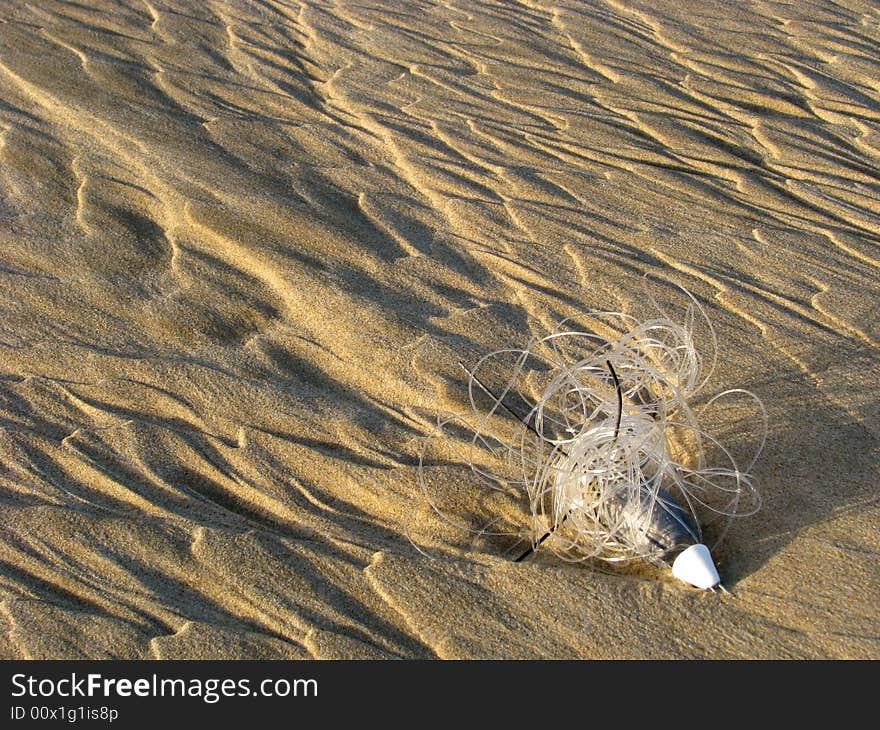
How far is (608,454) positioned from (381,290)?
43.6 inches

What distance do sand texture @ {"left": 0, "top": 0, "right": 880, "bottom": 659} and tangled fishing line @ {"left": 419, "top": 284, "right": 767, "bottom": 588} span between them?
7 cm

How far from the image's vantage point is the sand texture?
2012 mm

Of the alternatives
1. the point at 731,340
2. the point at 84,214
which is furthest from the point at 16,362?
the point at 731,340

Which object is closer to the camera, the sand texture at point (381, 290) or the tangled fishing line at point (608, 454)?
the sand texture at point (381, 290)

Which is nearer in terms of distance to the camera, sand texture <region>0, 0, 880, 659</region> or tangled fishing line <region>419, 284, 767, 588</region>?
sand texture <region>0, 0, 880, 659</region>

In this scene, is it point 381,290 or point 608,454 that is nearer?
point 608,454

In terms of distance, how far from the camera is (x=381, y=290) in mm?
3021

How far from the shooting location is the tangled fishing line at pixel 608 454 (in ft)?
7.02

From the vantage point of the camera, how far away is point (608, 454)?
217 cm

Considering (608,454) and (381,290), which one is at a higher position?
→ (608,454)

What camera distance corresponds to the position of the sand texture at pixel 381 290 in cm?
201

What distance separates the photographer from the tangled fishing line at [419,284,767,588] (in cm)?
214

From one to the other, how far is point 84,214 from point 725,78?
3075 mm

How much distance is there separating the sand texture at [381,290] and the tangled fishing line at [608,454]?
2.8 inches
